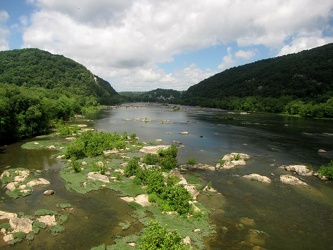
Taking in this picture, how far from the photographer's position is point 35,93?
7525 centimetres

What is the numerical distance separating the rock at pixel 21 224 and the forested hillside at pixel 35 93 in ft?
101

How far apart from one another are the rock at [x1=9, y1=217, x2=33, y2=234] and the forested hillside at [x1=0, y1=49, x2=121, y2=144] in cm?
3093

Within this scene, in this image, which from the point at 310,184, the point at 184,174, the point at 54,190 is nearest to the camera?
the point at 54,190

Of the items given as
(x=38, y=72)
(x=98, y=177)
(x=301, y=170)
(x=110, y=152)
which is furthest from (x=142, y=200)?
(x=38, y=72)

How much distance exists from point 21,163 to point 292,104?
119805mm

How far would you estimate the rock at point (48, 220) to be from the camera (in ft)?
63.2

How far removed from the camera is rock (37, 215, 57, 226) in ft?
63.2

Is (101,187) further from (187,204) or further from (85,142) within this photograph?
(85,142)

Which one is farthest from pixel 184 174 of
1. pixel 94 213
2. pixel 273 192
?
pixel 94 213

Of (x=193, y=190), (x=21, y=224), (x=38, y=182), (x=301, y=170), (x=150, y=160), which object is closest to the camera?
(x=21, y=224)

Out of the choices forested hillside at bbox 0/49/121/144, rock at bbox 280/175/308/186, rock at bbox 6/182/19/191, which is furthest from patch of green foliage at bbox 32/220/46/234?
forested hillside at bbox 0/49/121/144

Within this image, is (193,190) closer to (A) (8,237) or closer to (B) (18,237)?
(B) (18,237)

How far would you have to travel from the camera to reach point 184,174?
32.7 m

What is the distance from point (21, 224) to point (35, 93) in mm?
65300
